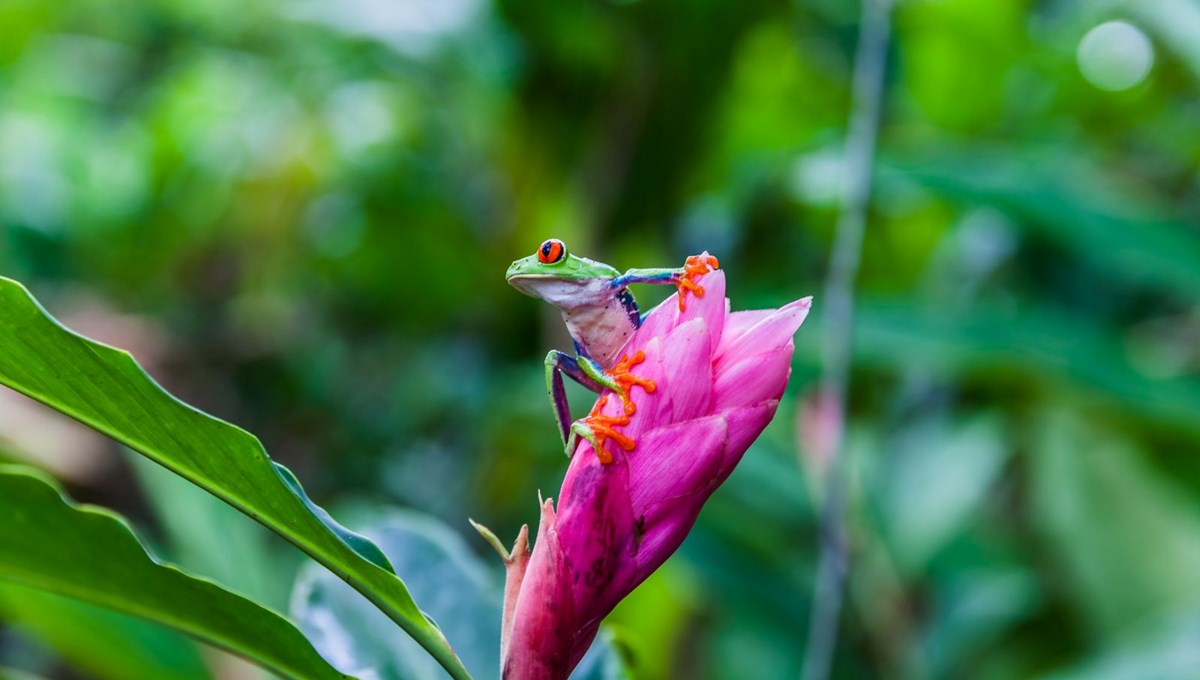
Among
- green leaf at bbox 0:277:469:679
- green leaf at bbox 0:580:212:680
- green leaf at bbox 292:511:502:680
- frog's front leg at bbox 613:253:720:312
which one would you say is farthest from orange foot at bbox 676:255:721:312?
green leaf at bbox 0:580:212:680

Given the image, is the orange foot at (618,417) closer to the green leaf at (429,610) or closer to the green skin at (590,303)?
the green skin at (590,303)

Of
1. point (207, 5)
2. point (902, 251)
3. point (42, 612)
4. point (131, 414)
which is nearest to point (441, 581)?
point (131, 414)

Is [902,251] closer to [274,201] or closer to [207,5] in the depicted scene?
[274,201]

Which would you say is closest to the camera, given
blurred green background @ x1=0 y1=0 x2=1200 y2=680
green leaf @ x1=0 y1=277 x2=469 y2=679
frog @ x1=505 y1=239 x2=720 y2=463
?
green leaf @ x1=0 y1=277 x2=469 y2=679

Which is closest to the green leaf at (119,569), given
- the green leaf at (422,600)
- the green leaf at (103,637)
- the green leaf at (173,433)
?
the green leaf at (173,433)

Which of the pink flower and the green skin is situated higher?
the green skin

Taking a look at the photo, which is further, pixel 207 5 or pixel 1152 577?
pixel 207 5

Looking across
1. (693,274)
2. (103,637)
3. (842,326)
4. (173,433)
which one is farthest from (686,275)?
(103,637)

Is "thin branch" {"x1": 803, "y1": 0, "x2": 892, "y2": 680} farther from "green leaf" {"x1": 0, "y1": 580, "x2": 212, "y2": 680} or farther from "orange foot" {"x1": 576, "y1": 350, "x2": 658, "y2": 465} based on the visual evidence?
"green leaf" {"x1": 0, "y1": 580, "x2": 212, "y2": 680}
